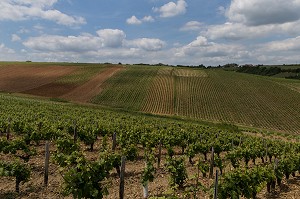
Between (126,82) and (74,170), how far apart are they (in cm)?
6677

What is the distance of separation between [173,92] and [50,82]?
31362 millimetres

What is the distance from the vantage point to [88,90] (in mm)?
69812

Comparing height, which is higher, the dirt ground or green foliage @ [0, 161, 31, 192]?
green foliage @ [0, 161, 31, 192]

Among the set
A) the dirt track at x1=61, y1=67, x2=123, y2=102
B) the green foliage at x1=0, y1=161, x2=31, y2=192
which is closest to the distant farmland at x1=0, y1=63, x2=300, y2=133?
the dirt track at x1=61, y1=67, x2=123, y2=102

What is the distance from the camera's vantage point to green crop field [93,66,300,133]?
5391cm

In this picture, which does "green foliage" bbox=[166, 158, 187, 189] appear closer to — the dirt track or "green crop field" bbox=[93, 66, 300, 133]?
"green crop field" bbox=[93, 66, 300, 133]

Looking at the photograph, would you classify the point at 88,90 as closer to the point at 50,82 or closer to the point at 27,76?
the point at 50,82

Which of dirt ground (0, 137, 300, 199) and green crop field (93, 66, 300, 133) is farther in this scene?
green crop field (93, 66, 300, 133)

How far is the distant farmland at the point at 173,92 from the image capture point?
5512 cm

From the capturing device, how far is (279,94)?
7112 centimetres

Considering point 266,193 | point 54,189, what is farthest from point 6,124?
point 266,193

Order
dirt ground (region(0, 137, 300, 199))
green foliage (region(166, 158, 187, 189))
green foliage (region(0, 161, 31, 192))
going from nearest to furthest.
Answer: green foliage (region(0, 161, 31, 192)) < dirt ground (region(0, 137, 300, 199)) < green foliage (region(166, 158, 187, 189))

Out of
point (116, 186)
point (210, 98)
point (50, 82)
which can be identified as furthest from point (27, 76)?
Result: point (116, 186)

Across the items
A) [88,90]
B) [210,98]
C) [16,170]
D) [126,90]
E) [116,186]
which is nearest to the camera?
[16,170]
